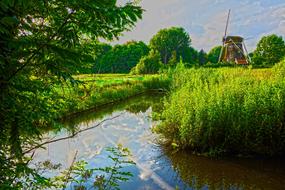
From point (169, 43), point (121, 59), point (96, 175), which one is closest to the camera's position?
point (96, 175)

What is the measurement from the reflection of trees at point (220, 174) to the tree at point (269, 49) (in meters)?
48.9

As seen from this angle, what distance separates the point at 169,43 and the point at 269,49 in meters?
30.8

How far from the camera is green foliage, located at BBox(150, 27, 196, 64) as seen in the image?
83375mm

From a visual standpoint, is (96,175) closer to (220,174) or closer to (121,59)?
(220,174)

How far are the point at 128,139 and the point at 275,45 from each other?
169ft

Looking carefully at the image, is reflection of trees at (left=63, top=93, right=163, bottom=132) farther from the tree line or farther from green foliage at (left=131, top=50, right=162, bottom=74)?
green foliage at (left=131, top=50, right=162, bottom=74)

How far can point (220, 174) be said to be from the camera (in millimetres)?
8656

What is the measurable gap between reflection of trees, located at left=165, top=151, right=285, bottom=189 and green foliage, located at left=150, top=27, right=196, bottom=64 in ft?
243

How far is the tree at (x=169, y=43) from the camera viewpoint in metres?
83.6

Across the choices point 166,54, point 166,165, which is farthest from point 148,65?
point 166,165

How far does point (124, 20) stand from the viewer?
2.08m

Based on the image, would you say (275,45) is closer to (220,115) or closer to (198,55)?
(198,55)

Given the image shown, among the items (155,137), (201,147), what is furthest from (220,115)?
(155,137)

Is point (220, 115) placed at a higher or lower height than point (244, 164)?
higher
